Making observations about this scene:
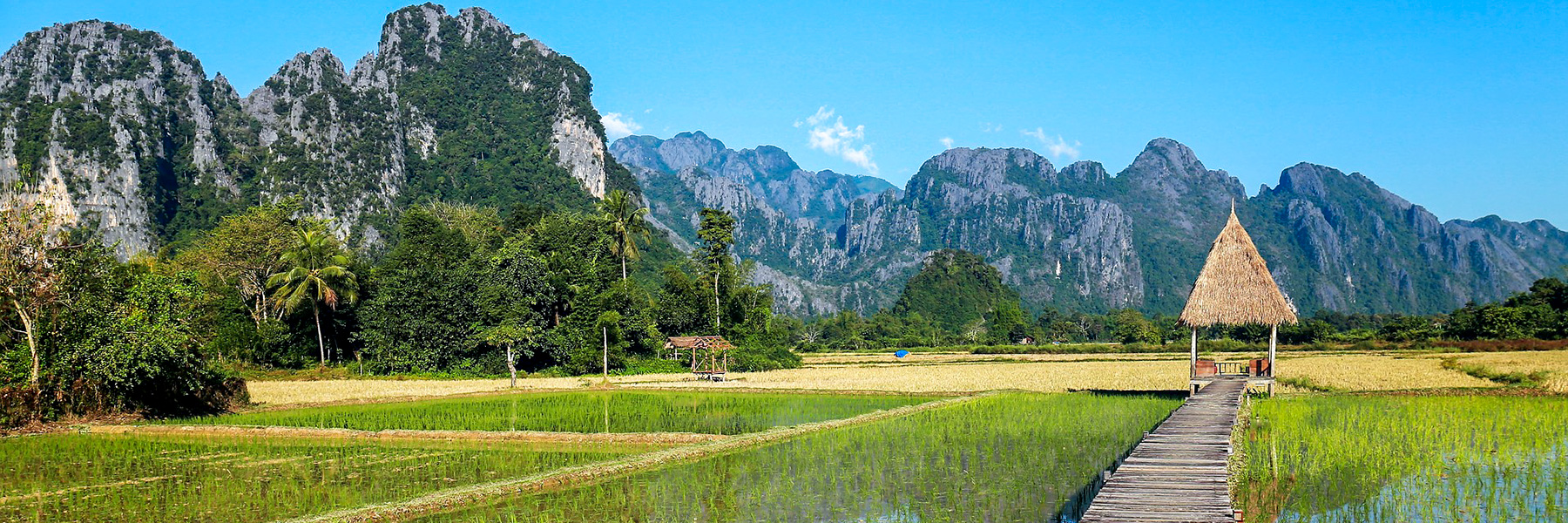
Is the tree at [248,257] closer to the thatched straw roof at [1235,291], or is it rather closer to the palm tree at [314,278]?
A: the palm tree at [314,278]

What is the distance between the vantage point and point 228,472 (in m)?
13.3

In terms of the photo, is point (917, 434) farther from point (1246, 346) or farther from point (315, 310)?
point (1246, 346)

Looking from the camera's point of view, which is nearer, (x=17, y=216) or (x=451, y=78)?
(x=17, y=216)

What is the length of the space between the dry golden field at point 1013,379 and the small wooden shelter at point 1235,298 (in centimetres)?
315

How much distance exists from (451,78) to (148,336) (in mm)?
126979

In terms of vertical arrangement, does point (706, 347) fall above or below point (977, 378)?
above

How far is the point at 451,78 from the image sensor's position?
13950 centimetres

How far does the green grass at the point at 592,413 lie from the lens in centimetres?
1944

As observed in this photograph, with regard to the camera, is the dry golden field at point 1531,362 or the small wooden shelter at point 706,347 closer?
the dry golden field at point 1531,362

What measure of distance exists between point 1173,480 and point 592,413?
15.4 meters

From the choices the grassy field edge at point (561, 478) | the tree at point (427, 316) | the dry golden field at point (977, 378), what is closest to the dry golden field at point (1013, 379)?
the dry golden field at point (977, 378)

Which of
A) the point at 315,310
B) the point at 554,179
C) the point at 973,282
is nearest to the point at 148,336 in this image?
the point at 315,310

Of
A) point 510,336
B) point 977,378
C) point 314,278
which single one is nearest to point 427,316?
point 510,336

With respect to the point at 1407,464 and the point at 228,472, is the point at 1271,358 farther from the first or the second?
the point at 228,472
